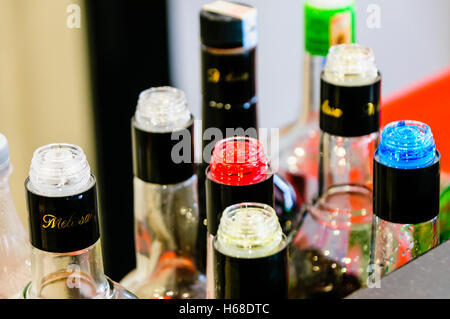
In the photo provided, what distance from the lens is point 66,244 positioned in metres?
0.54

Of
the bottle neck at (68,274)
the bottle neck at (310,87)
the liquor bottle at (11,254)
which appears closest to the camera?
the bottle neck at (68,274)

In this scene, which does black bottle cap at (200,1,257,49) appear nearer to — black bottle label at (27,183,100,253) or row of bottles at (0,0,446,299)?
row of bottles at (0,0,446,299)

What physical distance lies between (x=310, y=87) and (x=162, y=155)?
1.07 feet

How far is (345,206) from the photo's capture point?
747mm

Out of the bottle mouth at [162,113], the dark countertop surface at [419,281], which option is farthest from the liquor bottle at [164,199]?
the dark countertop surface at [419,281]

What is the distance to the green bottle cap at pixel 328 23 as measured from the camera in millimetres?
774

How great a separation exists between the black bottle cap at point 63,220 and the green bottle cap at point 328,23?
316 mm

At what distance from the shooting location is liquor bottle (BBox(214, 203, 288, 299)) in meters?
0.50

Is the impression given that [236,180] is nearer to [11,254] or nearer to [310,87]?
[11,254]

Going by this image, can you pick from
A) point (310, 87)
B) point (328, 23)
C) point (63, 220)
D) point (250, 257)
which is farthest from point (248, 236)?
point (310, 87)

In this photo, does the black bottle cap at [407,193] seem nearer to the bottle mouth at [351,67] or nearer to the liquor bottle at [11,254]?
the bottle mouth at [351,67]

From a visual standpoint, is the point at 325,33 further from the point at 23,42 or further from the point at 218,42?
the point at 23,42
